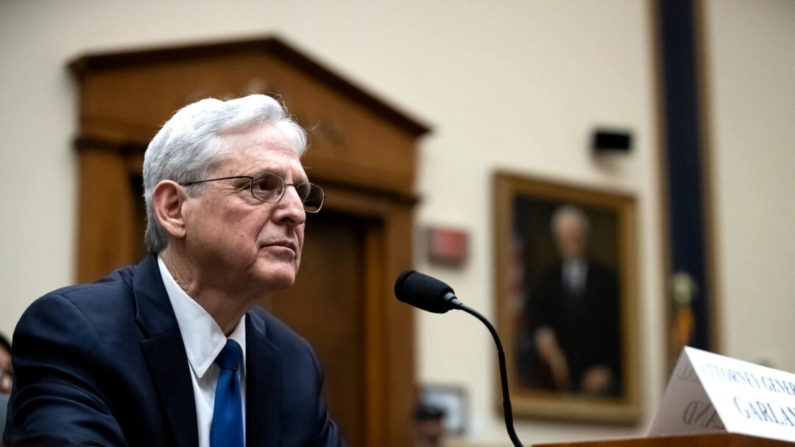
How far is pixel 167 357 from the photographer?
2.40 meters

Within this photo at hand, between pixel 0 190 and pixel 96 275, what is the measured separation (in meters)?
0.64

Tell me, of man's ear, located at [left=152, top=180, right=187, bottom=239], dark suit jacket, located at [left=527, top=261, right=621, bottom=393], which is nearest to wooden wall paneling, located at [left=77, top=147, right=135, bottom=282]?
man's ear, located at [left=152, top=180, right=187, bottom=239]

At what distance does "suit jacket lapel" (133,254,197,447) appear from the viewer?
2.34 metres

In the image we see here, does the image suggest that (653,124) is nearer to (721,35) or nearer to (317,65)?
(721,35)

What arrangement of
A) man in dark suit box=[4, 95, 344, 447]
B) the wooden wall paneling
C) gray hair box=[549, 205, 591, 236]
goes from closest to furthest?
man in dark suit box=[4, 95, 344, 447] → the wooden wall paneling → gray hair box=[549, 205, 591, 236]

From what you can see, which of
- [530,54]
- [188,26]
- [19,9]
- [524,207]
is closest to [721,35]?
[530,54]

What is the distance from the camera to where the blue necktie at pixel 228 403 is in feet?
7.98

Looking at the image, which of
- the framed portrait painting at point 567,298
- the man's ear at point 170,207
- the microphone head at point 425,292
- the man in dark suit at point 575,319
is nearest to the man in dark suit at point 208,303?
the man's ear at point 170,207

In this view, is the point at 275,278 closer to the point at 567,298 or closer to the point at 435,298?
the point at 435,298

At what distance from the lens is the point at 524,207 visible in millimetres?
7211

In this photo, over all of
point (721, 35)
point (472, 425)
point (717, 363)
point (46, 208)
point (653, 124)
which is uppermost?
point (721, 35)

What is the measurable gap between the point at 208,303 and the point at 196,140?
0.42 metres

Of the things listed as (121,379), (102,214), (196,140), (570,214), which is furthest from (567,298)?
(121,379)

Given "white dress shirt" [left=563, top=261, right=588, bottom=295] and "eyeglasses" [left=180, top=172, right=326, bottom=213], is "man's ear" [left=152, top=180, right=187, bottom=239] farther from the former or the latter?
"white dress shirt" [left=563, top=261, right=588, bottom=295]
